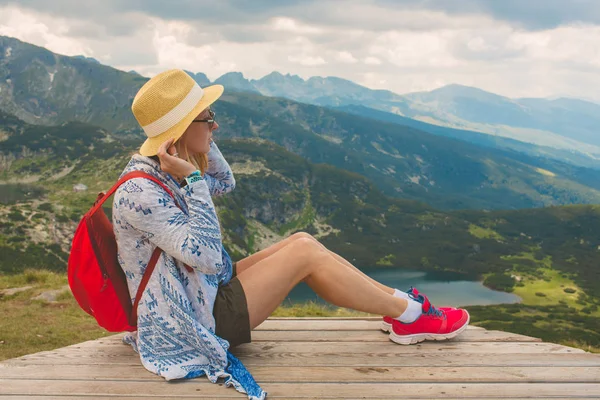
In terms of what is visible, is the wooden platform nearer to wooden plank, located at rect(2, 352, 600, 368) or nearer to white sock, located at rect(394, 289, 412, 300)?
wooden plank, located at rect(2, 352, 600, 368)

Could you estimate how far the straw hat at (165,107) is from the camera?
14.3 ft

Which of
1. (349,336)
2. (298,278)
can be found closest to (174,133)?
(298,278)

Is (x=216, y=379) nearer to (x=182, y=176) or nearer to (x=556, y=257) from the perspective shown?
(x=182, y=176)

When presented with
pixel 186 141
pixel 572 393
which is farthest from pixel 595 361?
pixel 186 141

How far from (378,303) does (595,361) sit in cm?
230

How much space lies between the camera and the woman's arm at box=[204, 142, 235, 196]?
229 inches

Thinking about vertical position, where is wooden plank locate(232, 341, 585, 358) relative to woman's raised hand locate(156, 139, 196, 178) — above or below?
below

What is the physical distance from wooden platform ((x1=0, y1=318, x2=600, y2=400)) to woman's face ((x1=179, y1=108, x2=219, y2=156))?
213 centimetres

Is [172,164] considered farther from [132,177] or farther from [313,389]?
[313,389]

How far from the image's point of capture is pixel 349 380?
14.6 ft

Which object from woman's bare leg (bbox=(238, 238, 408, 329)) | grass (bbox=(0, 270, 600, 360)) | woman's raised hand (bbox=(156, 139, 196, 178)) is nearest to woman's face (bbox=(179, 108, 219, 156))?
woman's raised hand (bbox=(156, 139, 196, 178))

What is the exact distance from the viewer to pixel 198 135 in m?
4.62

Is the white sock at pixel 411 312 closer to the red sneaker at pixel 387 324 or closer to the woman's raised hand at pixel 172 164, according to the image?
the red sneaker at pixel 387 324

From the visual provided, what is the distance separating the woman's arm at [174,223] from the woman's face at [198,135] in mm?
600
